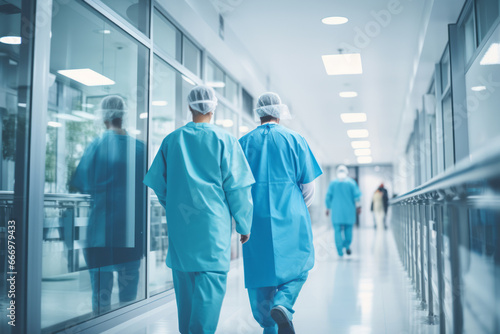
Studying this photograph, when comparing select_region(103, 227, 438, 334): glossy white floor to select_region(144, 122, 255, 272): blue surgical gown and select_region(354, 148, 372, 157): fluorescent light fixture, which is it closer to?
select_region(144, 122, 255, 272): blue surgical gown

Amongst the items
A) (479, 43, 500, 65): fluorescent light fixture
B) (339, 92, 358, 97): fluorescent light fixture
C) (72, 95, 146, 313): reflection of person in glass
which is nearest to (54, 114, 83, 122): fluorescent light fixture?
(72, 95, 146, 313): reflection of person in glass

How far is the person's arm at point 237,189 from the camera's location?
2580mm

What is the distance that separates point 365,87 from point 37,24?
6.63 metres

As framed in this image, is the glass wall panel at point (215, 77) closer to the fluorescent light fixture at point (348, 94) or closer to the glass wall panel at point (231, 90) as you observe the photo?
the glass wall panel at point (231, 90)

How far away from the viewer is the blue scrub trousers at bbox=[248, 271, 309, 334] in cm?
A: 272

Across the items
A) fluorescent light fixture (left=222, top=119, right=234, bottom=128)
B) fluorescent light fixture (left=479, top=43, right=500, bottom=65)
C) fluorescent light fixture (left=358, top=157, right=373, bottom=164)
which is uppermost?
fluorescent light fixture (left=358, top=157, right=373, bottom=164)

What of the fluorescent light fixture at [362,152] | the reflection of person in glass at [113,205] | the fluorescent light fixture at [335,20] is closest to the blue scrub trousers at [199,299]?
the reflection of person in glass at [113,205]

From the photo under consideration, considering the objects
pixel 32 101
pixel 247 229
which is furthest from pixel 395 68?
pixel 32 101

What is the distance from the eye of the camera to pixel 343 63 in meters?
6.97

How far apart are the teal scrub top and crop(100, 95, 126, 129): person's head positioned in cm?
472

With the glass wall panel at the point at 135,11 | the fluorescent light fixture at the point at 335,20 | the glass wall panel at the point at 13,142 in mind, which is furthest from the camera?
the fluorescent light fixture at the point at 335,20

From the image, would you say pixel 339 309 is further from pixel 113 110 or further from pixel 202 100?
pixel 113 110

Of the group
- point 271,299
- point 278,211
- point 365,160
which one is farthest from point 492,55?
point 365,160

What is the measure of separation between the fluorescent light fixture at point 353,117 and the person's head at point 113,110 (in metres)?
7.94
